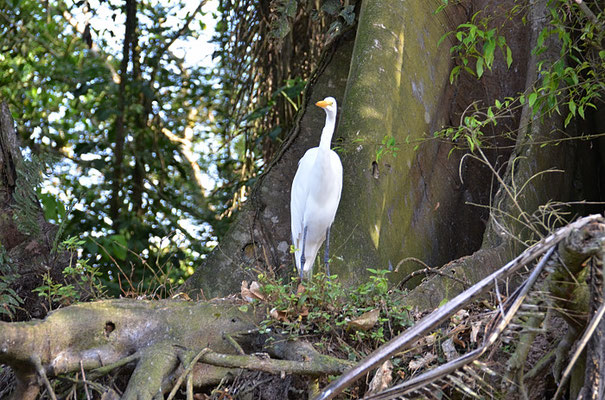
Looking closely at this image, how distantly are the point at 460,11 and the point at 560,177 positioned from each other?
1383 millimetres

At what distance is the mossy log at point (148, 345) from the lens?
2.70m

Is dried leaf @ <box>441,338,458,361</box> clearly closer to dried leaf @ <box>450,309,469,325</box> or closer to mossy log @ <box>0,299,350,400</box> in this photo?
dried leaf @ <box>450,309,469,325</box>

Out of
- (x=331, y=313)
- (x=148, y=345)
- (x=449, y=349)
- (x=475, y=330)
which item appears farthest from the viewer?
(x=331, y=313)

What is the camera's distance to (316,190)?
4965 mm

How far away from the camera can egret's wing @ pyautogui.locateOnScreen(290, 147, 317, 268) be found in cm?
488

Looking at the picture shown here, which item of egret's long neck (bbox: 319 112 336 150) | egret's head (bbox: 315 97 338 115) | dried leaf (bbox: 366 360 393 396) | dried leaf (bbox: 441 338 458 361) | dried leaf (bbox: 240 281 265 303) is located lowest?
dried leaf (bbox: 366 360 393 396)

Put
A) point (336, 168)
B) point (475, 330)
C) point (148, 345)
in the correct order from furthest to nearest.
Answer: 1. point (336, 168)
2. point (148, 345)
3. point (475, 330)

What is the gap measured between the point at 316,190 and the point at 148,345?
217 cm

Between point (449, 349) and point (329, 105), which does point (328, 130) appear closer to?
point (329, 105)

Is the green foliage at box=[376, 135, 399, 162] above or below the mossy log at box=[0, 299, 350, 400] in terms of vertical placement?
above

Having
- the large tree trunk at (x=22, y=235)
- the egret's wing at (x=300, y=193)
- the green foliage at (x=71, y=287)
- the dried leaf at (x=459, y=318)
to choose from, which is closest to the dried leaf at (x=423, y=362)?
the dried leaf at (x=459, y=318)

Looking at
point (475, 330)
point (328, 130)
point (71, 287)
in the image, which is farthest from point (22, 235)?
point (475, 330)

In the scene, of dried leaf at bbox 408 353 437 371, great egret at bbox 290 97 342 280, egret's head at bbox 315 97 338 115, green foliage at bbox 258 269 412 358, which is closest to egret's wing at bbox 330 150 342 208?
great egret at bbox 290 97 342 280

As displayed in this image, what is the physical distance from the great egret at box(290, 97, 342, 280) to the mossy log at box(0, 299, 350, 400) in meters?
1.56
